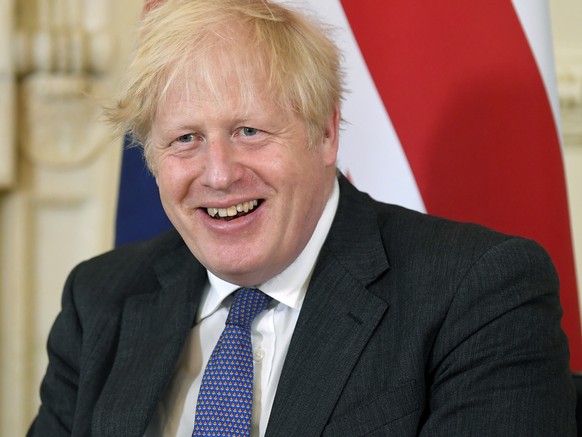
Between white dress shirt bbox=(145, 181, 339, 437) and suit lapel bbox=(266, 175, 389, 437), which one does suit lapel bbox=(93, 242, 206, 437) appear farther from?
suit lapel bbox=(266, 175, 389, 437)

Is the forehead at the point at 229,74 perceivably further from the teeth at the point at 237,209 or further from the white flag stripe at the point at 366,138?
the white flag stripe at the point at 366,138

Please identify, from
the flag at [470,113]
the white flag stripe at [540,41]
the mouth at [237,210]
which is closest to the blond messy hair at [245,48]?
the mouth at [237,210]

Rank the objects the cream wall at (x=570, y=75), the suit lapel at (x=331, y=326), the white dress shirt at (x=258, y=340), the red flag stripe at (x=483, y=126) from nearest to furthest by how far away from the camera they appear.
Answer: the suit lapel at (x=331, y=326), the white dress shirt at (x=258, y=340), the red flag stripe at (x=483, y=126), the cream wall at (x=570, y=75)

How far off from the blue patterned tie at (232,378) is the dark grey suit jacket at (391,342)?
0.25ft

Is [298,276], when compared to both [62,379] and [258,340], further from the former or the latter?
[62,379]

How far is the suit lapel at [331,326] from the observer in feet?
4.76

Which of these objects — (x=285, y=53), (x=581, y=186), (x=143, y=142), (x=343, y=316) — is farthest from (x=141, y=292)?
(x=581, y=186)

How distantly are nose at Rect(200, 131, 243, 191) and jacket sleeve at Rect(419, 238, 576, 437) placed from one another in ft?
1.24

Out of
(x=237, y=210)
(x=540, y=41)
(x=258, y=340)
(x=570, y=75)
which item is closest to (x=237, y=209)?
(x=237, y=210)

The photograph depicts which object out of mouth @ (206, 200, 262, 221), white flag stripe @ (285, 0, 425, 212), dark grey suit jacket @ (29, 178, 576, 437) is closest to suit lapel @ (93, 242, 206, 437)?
dark grey suit jacket @ (29, 178, 576, 437)

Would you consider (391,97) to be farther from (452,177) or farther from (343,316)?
(343,316)

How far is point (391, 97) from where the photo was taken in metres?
1.98

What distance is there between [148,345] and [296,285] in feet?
0.96

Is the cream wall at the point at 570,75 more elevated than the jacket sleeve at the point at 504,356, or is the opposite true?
the cream wall at the point at 570,75
